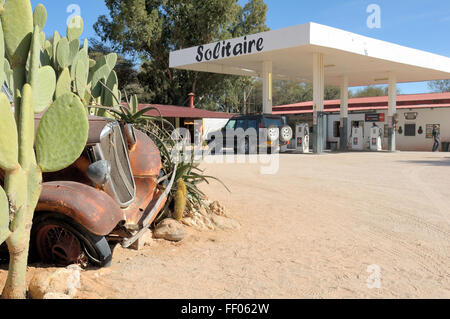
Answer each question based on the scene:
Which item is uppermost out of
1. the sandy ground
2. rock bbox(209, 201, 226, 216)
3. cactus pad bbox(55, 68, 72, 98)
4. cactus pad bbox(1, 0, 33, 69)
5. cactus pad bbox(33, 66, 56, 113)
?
cactus pad bbox(1, 0, 33, 69)

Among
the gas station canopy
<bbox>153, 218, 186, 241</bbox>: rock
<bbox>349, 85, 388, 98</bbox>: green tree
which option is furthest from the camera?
<bbox>349, 85, 388, 98</bbox>: green tree

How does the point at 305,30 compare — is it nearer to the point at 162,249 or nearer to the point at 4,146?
the point at 162,249

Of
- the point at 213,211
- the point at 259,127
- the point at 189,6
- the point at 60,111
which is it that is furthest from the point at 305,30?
the point at 189,6

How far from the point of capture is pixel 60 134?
3010mm

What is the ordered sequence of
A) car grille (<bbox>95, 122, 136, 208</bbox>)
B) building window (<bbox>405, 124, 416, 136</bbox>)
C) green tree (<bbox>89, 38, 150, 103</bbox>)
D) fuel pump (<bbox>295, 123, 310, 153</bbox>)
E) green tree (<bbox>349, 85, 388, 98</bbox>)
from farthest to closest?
green tree (<bbox>349, 85, 388, 98</bbox>)
green tree (<bbox>89, 38, 150, 103</bbox>)
building window (<bbox>405, 124, 416, 136</bbox>)
fuel pump (<bbox>295, 123, 310, 153</bbox>)
car grille (<bbox>95, 122, 136, 208</bbox>)

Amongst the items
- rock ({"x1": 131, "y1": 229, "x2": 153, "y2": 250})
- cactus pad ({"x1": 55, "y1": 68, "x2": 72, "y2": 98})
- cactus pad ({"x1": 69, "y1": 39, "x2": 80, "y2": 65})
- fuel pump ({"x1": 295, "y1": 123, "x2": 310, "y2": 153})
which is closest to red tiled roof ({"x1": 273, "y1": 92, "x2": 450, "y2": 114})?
fuel pump ({"x1": 295, "y1": 123, "x2": 310, "y2": 153})

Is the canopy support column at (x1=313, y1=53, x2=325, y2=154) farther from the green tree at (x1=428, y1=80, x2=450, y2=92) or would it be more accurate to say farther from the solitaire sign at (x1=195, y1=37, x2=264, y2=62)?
the green tree at (x1=428, y1=80, x2=450, y2=92)

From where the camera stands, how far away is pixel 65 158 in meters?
3.03

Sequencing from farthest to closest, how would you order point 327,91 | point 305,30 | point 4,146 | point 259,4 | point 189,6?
point 327,91 → point 259,4 → point 189,6 → point 305,30 → point 4,146

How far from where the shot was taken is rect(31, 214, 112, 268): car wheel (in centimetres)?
362

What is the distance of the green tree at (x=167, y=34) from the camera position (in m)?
31.7

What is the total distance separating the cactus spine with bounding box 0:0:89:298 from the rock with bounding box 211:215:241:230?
114 inches

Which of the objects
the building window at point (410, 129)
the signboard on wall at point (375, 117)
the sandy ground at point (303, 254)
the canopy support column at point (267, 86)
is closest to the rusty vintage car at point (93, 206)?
the sandy ground at point (303, 254)

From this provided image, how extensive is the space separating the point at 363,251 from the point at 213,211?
2.26 m
